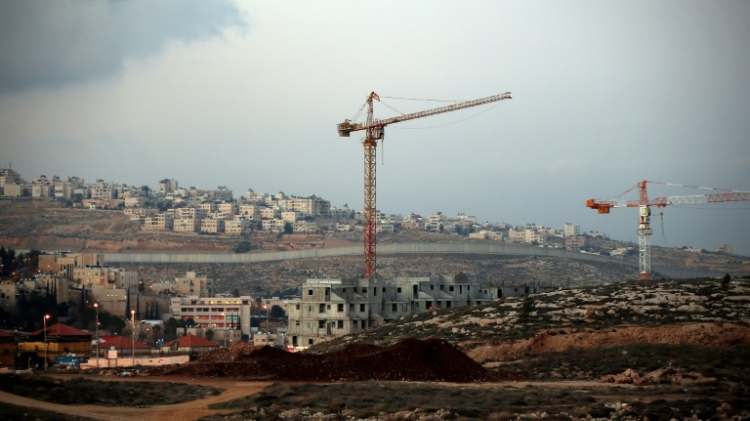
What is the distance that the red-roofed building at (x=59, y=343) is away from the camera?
8075cm

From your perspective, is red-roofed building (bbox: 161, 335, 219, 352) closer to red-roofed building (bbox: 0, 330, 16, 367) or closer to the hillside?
red-roofed building (bbox: 0, 330, 16, 367)

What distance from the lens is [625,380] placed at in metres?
49.9

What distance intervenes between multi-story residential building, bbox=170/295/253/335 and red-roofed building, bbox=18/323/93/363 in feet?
185

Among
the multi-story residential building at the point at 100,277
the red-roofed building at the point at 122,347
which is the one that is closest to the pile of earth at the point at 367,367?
the red-roofed building at the point at 122,347

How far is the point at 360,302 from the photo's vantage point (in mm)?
89062

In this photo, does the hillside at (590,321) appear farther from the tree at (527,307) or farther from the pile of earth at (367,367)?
the pile of earth at (367,367)

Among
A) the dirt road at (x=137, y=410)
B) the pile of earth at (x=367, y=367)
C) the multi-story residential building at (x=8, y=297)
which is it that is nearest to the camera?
the dirt road at (x=137, y=410)

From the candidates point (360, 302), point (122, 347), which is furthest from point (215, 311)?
point (360, 302)

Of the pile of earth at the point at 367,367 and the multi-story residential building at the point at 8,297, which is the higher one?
the pile of earth at the point at 367,367

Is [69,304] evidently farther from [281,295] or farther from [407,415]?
[407,415]

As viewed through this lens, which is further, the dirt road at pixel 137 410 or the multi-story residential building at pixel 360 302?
the multi-story residential building at pixel 360 302

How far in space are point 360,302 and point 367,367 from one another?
120 feet

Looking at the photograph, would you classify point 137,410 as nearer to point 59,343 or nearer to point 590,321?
point 590,321

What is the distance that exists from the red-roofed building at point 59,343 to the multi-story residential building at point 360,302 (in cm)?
1459
